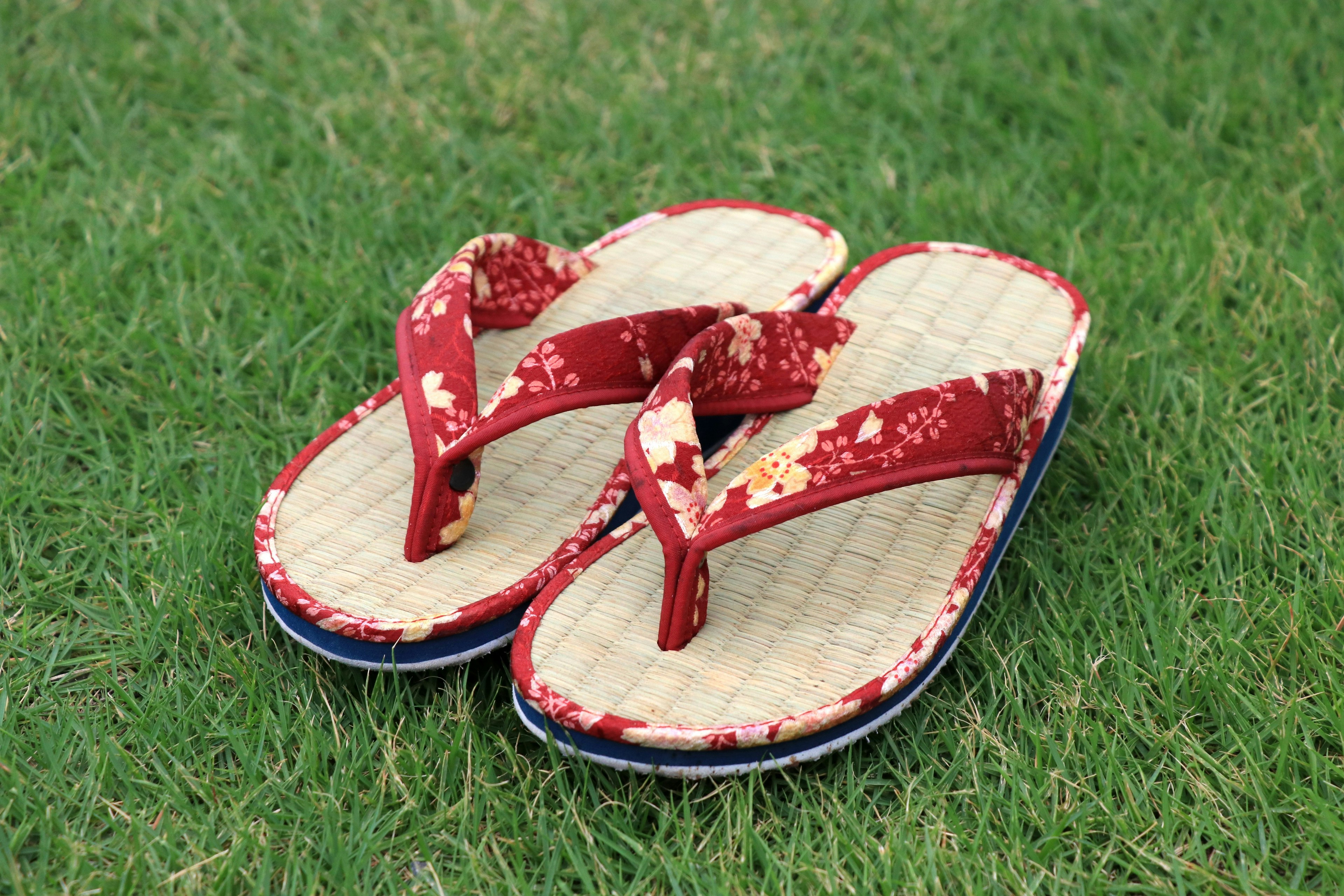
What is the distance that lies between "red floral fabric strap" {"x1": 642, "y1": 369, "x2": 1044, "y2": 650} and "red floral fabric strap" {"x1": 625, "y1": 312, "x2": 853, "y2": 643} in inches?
1.5

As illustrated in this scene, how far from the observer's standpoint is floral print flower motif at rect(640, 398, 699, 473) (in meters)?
1.57

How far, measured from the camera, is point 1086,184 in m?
2.67

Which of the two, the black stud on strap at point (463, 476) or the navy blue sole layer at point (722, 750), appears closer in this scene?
the navy blue sole layer at point (722, 750)

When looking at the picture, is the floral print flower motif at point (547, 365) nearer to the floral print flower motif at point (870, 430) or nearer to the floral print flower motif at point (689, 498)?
the floral print flower motif at point (689, 498)

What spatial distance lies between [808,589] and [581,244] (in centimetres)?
121

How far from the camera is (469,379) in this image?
173 cm

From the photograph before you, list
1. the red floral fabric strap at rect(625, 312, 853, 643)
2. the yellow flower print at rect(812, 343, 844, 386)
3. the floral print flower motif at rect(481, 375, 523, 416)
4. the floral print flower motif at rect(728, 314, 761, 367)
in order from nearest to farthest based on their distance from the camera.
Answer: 1. the red floral fabric strap at rect(625, 312, 853, 643)
2. the floral print flower motif at rect(481, 375, 523, 416)
3. the floral print flower motif at rect(728, 314, 761, 367)
4. the yellow flower print at rect(812, 343, 844, 386)

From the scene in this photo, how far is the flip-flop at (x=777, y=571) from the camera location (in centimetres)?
146

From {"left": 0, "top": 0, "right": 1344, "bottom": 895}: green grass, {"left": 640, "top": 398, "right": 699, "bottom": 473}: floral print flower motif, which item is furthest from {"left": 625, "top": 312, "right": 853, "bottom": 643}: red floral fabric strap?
{"left": 0, "top": 0, "right": 1344, "bottom": 895}: green grass

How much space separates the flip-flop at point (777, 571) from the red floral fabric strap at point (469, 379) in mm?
78

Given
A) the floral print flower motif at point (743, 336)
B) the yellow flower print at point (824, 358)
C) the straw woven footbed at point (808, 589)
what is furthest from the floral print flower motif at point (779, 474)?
the yellow flower print at point (824, 358)

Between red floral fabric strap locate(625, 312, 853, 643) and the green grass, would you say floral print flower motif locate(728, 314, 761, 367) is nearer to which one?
red floral fabric strap locate(625, 312, 853, 643)

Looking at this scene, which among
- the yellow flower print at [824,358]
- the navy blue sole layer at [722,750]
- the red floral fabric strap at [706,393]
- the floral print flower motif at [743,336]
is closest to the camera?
the navy blue sole layer at [722,750]

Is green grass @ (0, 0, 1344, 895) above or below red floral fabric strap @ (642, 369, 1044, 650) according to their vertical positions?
below
